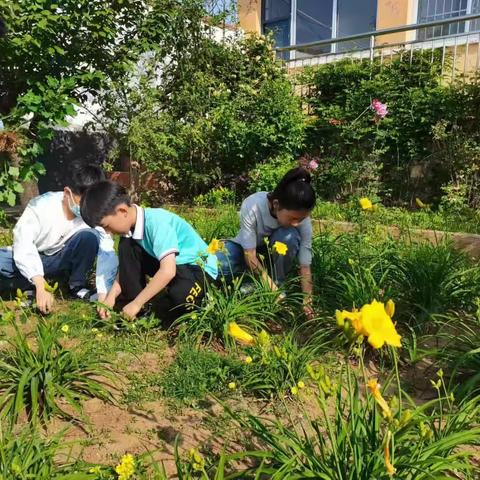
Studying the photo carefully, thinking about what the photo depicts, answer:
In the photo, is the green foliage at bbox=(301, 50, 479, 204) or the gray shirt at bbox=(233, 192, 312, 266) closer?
the gray shirt at bbox=(233, 192, 312, 266)

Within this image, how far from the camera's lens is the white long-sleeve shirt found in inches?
121

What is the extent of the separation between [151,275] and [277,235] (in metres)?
0.83

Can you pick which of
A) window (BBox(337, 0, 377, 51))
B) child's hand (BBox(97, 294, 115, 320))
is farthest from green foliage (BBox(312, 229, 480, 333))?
window (BBox(337, 0, 377, 51))

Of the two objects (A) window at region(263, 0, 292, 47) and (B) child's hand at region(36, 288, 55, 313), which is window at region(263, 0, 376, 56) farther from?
(B) child's hand at region(36, 288, 55, 313)

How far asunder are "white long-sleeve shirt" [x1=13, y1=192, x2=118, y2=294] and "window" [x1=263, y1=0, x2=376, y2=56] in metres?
6.52

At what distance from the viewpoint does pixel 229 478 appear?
4.59 ft

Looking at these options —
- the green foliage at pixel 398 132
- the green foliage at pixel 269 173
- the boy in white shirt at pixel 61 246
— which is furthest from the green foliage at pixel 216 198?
the boy in white shirt at pixel 61 246

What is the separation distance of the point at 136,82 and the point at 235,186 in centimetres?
191

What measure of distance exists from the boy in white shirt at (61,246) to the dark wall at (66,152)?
4.36m

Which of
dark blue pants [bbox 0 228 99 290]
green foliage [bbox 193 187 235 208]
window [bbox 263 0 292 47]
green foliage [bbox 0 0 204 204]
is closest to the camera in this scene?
dark blue pants [bbox 0 228 99 290]

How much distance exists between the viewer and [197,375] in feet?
7.39

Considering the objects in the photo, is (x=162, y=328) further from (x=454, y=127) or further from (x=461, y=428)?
(x=454, y=127)

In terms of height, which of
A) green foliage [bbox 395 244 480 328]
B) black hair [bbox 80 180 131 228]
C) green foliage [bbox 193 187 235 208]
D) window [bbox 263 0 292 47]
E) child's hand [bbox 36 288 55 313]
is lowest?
child's hand [bbox 36 288 55 313]

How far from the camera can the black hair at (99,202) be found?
2.59 metres
